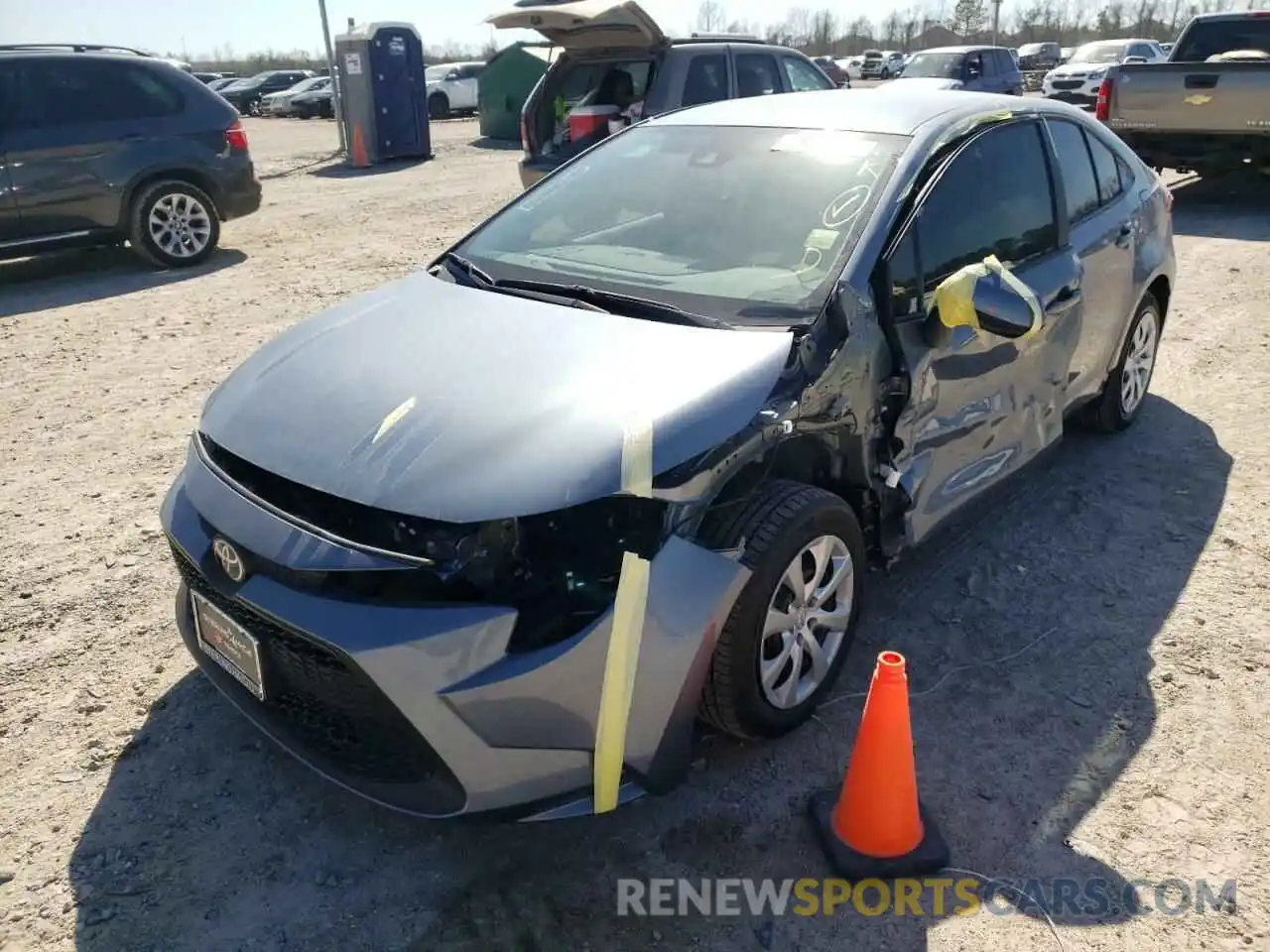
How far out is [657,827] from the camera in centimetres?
265

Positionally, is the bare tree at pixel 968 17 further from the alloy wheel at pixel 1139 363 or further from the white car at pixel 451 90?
the alloy wheel at pixel 1139 363

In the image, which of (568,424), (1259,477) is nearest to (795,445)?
(568,424)

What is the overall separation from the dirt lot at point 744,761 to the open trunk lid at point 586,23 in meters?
4.76

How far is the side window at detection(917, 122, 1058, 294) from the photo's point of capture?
325 centimetres

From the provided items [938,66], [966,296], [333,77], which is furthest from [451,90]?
[966,296]

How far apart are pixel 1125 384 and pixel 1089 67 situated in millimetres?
22375

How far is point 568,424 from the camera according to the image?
2432 mm

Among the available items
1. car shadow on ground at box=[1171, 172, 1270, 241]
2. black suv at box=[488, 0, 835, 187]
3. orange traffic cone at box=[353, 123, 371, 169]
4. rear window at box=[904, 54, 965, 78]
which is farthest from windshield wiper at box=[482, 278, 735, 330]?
rear window at box=[904, 54, 965, 78]

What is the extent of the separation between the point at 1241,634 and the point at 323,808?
302cm

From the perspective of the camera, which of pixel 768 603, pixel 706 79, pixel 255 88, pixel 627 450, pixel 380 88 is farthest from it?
pixel 255 88

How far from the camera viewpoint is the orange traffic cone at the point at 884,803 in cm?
245

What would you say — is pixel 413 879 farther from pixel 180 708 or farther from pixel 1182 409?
pixel 1182 409

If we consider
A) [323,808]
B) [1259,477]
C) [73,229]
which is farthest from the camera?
[73,229]

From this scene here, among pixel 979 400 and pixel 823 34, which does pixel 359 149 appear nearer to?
pixel 979 400
